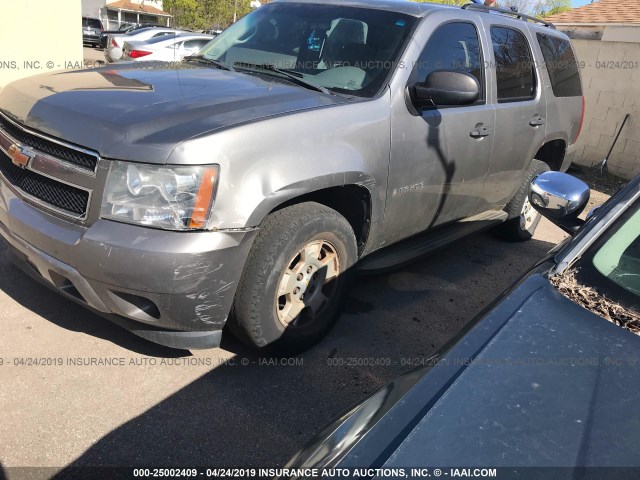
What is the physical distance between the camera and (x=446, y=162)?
3.79 meters

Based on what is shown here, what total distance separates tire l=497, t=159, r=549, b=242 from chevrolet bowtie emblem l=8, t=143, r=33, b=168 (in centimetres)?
391

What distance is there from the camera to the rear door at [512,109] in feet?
14.3

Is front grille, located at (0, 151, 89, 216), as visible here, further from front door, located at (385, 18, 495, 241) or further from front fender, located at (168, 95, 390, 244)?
front door, located at (385, 18, 495, 241)

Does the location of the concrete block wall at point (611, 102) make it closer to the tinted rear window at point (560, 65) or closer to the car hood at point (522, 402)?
the tinted rear window at point (560, 65)

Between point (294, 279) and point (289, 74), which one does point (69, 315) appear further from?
point (289, 74)

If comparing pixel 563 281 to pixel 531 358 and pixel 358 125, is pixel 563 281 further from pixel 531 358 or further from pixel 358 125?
pixel 358 125

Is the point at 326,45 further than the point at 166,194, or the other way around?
the point at 326,45

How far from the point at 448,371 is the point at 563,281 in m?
0.71

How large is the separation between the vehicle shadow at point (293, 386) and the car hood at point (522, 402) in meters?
1.04

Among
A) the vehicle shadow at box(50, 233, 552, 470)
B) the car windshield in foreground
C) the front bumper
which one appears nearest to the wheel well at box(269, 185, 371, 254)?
the vehicle shadow at box(50, 233, 552, 470)

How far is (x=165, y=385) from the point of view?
2.93 metres

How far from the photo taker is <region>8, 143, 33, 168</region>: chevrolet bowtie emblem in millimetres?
2822

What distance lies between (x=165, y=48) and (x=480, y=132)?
42.0ft

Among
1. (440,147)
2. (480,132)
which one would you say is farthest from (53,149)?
(480,132)
